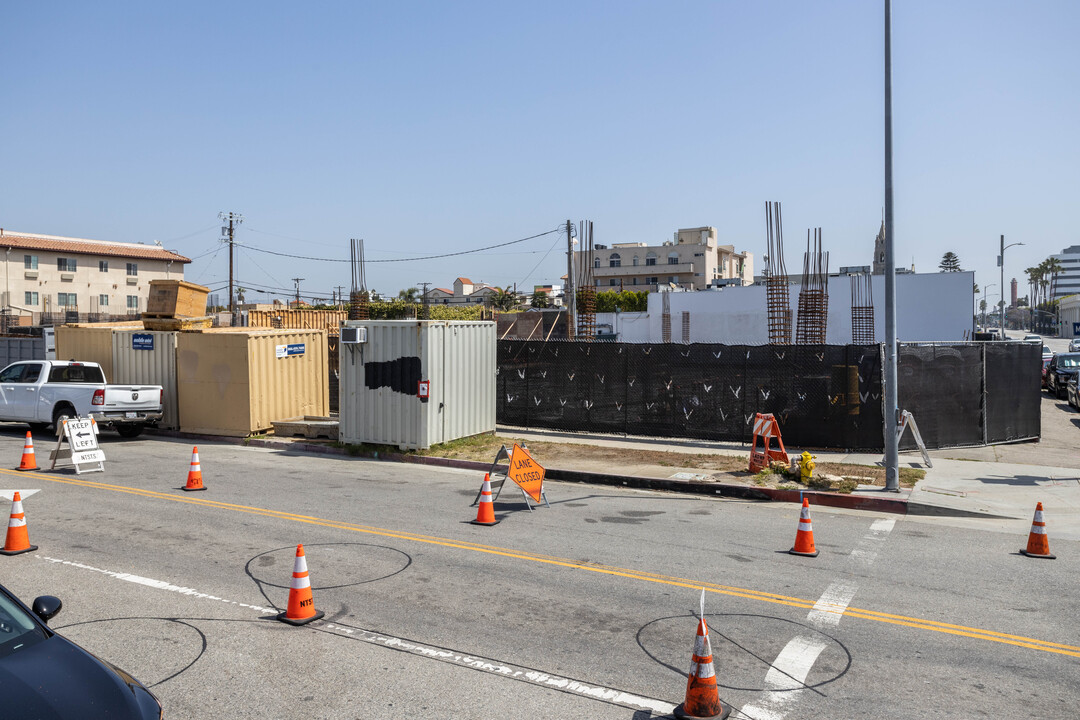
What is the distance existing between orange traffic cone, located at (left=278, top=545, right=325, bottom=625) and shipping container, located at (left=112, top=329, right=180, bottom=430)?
1503 centimetres

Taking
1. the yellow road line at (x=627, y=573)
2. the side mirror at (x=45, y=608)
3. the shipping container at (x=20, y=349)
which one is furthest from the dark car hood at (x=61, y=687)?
the shipping container at (x=20, y=349)

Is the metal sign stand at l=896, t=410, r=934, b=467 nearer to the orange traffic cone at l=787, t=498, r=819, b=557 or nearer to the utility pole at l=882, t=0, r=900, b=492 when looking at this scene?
the utility pole at l=882, t=0, r=900, b=492

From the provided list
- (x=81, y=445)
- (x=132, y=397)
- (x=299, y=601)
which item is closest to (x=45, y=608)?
(x=299, y=601)

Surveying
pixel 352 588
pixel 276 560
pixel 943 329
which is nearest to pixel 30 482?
pixel 276 560

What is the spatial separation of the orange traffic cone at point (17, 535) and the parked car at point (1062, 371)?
1265 inches

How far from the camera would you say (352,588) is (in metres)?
7.84

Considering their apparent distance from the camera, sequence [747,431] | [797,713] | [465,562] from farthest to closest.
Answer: [747,431] → [465,562] → [797,713]

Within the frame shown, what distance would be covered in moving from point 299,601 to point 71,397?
14.5 metres

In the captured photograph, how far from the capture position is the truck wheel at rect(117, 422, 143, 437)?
19.5 m

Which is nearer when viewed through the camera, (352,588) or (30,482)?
(352,588)

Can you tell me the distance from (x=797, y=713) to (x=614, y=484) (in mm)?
8943

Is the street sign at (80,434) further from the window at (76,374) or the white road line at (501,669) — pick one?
the white road line at (501,669)

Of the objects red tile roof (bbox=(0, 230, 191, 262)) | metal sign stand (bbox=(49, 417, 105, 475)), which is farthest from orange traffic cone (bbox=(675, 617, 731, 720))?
red tile roof (bbox=(0, 230, 191, 262))

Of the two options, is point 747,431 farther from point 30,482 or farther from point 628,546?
point 30,482
